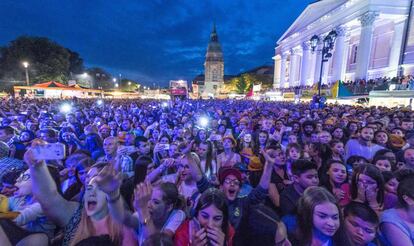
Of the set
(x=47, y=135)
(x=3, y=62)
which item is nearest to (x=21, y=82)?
(x=3, y=62)

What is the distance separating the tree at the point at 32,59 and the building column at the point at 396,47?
6075 cm

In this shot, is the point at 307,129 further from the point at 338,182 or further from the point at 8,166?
the point at 8,166

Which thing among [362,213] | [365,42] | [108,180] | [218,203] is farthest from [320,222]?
[365,42]

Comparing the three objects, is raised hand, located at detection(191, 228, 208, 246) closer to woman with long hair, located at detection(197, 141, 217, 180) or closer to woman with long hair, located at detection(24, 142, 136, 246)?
woman with long hair, located at detection(24, 142, 136, 246)

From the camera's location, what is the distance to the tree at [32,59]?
167 ft

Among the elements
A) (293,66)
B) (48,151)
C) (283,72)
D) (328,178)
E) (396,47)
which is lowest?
(328,178)

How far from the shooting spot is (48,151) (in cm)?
226

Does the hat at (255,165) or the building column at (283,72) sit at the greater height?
the building column at (283,72)

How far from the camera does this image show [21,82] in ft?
167

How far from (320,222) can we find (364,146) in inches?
169

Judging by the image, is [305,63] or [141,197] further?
[305,63]

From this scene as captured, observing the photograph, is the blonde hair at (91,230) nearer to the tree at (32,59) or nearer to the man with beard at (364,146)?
the man with beard at (364,146)

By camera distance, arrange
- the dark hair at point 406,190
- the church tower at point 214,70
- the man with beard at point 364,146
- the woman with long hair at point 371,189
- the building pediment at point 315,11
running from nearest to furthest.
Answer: the dark hair at point 406,190
the woman with long hair at point 371,189
the man with beard at point 364,146
the building pediment at point 315,11
the church tower at point 214,70

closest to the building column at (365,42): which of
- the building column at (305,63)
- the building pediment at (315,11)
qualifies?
the building pediment at (315,11)
